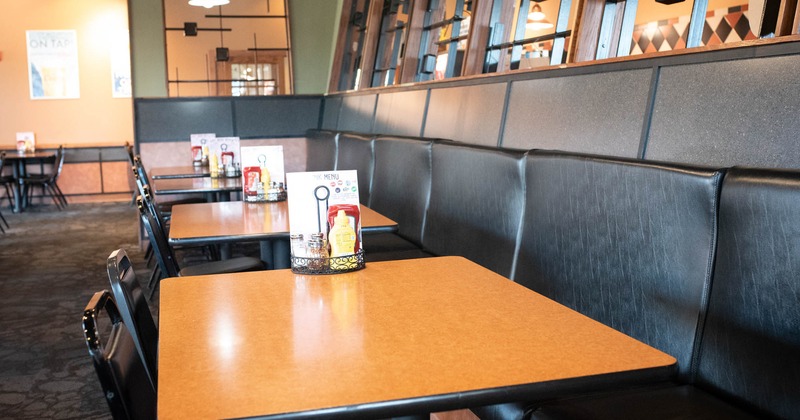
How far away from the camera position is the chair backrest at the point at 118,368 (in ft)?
3.94

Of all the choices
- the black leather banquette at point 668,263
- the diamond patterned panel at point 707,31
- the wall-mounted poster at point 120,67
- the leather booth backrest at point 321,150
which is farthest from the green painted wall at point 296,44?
the black leather banquette at point 668,263

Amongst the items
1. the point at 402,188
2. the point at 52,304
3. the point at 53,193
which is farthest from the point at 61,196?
the point at 402,188

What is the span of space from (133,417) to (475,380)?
0.61 m

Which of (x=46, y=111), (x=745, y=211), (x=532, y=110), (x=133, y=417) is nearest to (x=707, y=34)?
(x=532, y=110)

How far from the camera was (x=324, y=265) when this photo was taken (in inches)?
79.3

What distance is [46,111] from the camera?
11273 millimetres

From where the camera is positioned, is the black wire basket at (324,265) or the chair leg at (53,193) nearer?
the black wire basket at (324,265)

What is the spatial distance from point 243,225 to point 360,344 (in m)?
1.63

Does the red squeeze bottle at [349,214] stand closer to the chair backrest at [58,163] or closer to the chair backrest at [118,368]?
the chair backrest at [118,368]

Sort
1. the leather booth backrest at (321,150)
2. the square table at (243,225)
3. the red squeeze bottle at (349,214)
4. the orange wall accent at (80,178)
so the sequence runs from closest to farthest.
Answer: the red squeeze bottle at (349,214) < the square table at (243,225) < the leather booth backrest at (321,150) < the orange wall accent at (80,178)

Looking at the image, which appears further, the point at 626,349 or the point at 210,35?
the point at 210,35

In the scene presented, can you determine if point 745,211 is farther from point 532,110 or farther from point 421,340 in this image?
point 532,110

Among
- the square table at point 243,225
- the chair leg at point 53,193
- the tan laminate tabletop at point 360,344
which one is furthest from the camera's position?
the chair leg at point 53,193

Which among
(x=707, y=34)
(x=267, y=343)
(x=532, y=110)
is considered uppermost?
(x=707, y=34)
